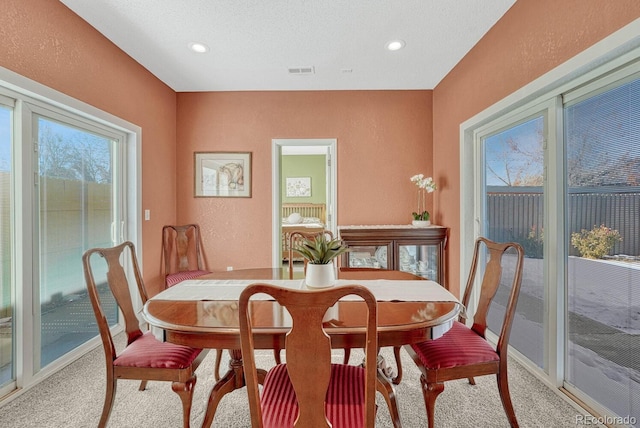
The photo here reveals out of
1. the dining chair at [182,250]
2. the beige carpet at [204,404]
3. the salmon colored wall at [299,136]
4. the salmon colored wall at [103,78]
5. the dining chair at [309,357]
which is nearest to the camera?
the dining chair at [309,357]

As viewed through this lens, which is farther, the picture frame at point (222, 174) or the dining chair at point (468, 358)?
the picture frame at point (222, 174)

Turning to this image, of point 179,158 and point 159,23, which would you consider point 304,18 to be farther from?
point 179,158

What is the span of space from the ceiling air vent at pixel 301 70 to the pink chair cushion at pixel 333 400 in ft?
9.19

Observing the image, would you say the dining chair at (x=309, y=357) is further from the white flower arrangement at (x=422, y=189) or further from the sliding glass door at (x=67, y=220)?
the white flower arrangement at (x=422, y=189)

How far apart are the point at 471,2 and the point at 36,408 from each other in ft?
12.7

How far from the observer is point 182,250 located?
3.53 meters

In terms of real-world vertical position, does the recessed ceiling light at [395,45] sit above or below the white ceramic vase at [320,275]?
above

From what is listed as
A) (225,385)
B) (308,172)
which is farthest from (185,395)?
(308,172)

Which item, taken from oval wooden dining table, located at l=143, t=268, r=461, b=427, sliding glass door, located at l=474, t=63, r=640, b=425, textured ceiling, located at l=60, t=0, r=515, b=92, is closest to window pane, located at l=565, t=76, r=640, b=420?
sliding glass door, located at l=474, t=63, r=640, b=425

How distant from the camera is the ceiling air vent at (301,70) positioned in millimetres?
3031

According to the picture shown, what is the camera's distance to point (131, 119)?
2867 mm

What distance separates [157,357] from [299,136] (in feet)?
9.32
